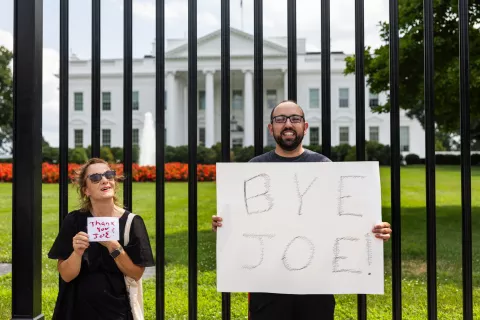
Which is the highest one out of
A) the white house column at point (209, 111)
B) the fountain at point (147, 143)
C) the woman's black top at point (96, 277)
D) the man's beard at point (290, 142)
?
the white house column at point (209, 111)

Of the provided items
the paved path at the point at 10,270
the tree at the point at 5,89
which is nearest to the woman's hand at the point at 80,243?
the paved path at the point at 10,270

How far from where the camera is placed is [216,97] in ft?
153

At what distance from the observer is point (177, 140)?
40.9 m

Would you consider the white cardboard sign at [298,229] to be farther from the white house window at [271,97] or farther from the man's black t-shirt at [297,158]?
the white house window at [271,97]

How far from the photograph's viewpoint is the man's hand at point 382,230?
86.1 inches

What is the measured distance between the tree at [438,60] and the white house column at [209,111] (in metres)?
30.2

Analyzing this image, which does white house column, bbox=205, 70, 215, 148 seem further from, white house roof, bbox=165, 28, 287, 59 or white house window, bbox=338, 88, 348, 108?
white house window, bbox=338, 88, 348, 108

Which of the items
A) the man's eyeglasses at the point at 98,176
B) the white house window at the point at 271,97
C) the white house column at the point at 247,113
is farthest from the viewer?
the white house window at the point at 271,97

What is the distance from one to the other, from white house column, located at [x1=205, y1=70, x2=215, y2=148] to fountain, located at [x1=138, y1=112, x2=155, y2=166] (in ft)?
16.9

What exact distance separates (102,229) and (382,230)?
1262 mm

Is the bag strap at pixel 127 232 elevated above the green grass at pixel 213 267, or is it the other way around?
the bag strap at pixel 127 232

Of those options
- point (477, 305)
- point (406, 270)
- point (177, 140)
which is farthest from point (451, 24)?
point (177, 140)

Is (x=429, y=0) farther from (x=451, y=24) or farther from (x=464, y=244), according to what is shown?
(x=451, y=24)

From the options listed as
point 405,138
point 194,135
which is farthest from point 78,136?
point 194,135
